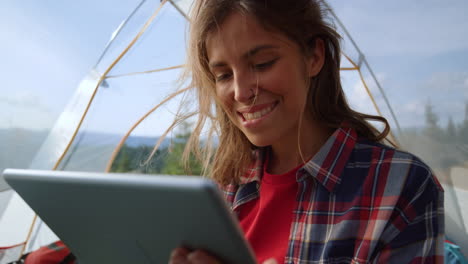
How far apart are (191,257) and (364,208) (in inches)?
15.7

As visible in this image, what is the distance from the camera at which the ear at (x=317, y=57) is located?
0.84 m

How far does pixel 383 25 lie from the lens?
160cm

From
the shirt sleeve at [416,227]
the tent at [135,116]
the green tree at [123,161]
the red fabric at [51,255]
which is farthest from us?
the green tree at [123,161]

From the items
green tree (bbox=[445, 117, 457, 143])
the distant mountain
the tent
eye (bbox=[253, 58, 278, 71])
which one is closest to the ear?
eye (bbox=[253, 58, 278, 71])

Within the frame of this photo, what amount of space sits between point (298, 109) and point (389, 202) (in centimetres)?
27

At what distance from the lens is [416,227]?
0.65 meters

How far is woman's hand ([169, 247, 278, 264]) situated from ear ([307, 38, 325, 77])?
1.76 ft

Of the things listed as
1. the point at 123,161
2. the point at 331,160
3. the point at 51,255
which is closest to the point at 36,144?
the point at 123,161

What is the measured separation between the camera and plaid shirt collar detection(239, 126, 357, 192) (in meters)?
0.76

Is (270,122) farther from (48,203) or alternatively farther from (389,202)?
(48,203)

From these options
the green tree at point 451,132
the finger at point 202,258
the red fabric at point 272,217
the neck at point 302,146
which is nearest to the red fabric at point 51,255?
the red fabric at point 272,217

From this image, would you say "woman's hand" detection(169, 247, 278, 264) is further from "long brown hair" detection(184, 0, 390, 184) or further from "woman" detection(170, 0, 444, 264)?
"long brown hair" detection(184, 0, 390, 184)

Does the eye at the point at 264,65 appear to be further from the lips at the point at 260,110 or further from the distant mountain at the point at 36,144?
the distant mountain at the point at 36,144

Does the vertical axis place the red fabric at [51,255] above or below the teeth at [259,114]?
below
